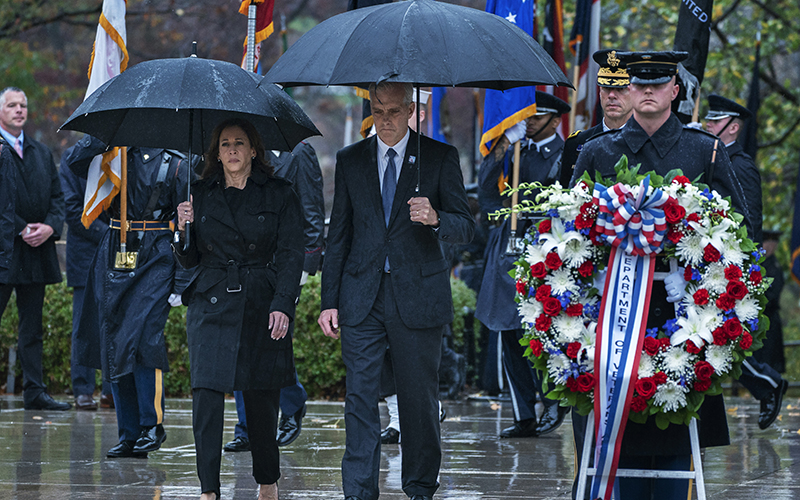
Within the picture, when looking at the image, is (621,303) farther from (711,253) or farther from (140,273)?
(140,273)

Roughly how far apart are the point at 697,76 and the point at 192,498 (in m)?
5.44

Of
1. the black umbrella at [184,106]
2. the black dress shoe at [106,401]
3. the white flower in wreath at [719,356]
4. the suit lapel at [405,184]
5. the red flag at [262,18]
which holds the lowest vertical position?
the black dress shoe at [106,401]

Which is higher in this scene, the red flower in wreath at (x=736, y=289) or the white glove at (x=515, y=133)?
the white glove at (x=515, y=133)

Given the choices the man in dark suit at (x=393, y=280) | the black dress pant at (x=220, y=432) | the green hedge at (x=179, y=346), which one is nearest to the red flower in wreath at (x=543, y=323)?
the man in dark suit at (x=393, y=280)

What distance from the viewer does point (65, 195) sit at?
9789mm

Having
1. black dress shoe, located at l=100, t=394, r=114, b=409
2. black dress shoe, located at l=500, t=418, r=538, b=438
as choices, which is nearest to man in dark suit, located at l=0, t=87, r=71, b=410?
black dress shoe, located at l=100, t=394, r=114, b=409

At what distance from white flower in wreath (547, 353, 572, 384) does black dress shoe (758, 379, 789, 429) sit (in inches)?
204

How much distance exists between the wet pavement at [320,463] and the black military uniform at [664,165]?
126 cm

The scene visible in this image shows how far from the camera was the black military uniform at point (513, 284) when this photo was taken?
27.9 ft

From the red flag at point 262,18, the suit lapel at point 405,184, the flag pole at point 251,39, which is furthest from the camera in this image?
the red flag at point 262,18

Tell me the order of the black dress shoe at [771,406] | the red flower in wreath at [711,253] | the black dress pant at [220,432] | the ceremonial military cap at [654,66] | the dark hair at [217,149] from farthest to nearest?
the black dress shoe at [771,406]
the dark hair at [217,149]
the black dress pant at [220,432]
the ceremonial military cap at [654,66]
the red flower in wreath at [711,253]

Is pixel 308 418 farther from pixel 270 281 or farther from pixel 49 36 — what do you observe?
pixel 49 36

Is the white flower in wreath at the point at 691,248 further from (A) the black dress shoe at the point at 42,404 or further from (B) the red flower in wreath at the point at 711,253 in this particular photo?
(A) the black dress shoe at the point at 42,404

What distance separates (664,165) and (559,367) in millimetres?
1041
